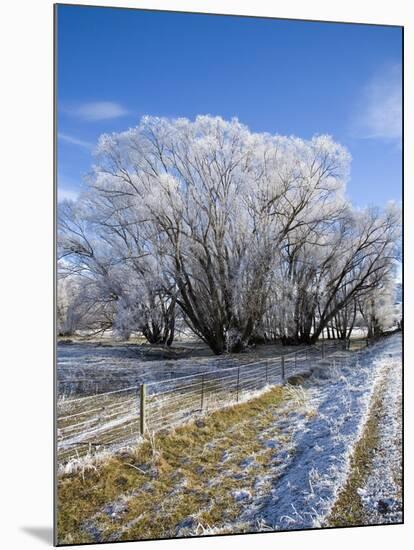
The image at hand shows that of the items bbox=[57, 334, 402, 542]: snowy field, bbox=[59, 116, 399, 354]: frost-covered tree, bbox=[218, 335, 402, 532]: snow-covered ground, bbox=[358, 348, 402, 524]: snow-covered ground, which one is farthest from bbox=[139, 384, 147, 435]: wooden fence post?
bbox=[358, 348, 402, 524]: snow-covered ground

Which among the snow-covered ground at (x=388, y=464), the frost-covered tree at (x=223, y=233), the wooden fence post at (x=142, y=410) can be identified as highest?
the frost-covered tree at (x=223, y=233)

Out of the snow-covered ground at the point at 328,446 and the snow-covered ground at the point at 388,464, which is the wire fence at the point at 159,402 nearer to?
the snow-covered ground at the point at 328,446

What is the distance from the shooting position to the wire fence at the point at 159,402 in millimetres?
4113

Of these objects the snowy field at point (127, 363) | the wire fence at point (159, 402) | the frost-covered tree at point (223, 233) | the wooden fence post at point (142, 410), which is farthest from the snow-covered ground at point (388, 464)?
the wooden fence post at point (142, 410)

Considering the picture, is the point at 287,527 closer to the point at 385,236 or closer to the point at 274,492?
the point at 274,492

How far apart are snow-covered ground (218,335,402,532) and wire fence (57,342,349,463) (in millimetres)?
190

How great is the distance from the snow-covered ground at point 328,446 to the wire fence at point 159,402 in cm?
19

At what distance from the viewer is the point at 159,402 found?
429cm

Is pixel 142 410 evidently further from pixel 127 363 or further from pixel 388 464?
pixel 388 464

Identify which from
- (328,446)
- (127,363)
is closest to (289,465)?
(328,446)

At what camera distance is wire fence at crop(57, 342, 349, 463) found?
13.5 feet

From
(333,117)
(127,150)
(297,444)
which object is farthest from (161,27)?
(297,444)

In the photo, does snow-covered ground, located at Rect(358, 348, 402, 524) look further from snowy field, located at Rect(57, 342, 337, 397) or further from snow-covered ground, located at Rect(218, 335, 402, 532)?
snowy field, located at Rect(57, 342, 337, 397)

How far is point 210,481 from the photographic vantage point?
427 cm
